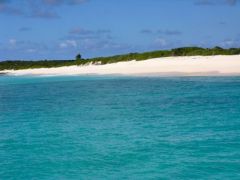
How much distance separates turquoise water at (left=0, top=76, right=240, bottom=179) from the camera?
29.4 ft

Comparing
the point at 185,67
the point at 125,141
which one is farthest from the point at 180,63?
the point at 125,141

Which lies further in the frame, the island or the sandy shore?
the island

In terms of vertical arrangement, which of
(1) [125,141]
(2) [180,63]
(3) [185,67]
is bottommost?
(1) [125,141]

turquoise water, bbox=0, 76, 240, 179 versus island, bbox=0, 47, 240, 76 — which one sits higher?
island, bbox=0, 47, 240, 76

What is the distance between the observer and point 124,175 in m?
8.62

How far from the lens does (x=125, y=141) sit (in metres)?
11.4

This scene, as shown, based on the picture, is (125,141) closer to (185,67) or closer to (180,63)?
(185,67)

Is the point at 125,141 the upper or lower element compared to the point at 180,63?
lower

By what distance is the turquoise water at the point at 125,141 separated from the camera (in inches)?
352

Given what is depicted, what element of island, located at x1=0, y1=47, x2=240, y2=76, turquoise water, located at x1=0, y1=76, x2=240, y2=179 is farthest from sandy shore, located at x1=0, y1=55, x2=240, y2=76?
turquoise water, located at x1=0, y1=76, x2=240, y2=179

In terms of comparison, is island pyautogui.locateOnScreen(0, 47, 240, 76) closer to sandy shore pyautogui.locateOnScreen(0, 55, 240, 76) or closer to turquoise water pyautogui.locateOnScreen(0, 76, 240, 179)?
sandy shore pyautogui.locateOnScreen(0, 55, 240, 76)

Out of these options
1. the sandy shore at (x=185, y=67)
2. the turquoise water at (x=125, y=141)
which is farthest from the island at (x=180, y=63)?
the turquoise water at (x=125, y=141)

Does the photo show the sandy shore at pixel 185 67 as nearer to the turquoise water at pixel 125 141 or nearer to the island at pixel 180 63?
the island at pixel 180 63

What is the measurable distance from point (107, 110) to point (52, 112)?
2.10 metres
